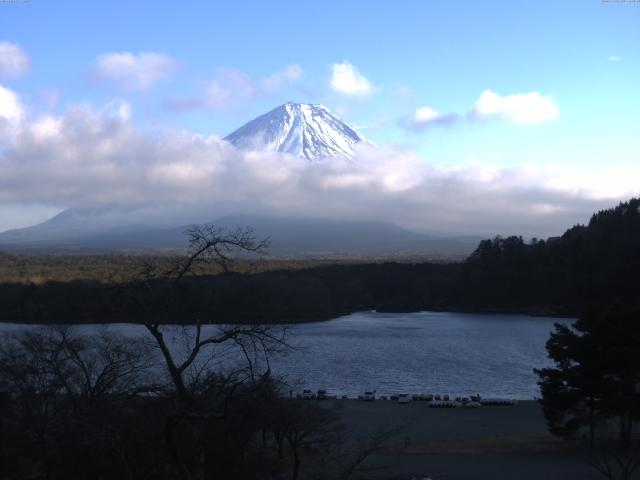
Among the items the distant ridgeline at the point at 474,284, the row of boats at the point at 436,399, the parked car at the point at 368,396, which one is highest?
the distant ridgeline at the point at 474,284

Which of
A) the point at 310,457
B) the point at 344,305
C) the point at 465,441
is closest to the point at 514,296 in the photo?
the point at 344,305

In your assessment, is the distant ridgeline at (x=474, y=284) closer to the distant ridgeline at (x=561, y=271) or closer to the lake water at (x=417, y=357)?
the distant ridgeline at (x=561, y=271)

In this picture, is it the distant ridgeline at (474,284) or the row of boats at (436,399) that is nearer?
the row of boats at (436,399)

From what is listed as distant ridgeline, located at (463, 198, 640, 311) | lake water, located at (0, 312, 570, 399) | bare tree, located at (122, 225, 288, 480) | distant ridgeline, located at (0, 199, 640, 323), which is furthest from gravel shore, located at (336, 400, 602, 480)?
distant ridgeline, located at (463, 198, 640, 311)

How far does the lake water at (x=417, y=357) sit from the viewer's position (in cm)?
1736

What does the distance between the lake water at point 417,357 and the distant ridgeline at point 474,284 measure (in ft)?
8.04

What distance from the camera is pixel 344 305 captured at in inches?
1609

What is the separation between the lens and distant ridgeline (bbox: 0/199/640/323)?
29.9 m

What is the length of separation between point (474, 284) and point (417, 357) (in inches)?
831

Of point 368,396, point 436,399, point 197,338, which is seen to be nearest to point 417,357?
point 436,399

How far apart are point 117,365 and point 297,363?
14645mm

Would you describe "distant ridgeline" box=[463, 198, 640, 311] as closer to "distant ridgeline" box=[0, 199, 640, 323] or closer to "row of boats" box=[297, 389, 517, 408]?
"distant ridgeline" box=[0, 199, 640, 323]

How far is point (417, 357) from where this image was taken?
2192 cm

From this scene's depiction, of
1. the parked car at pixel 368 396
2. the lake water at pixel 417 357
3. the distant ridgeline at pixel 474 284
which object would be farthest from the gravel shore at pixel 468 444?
the distant ridgeline at pixel 474 284
